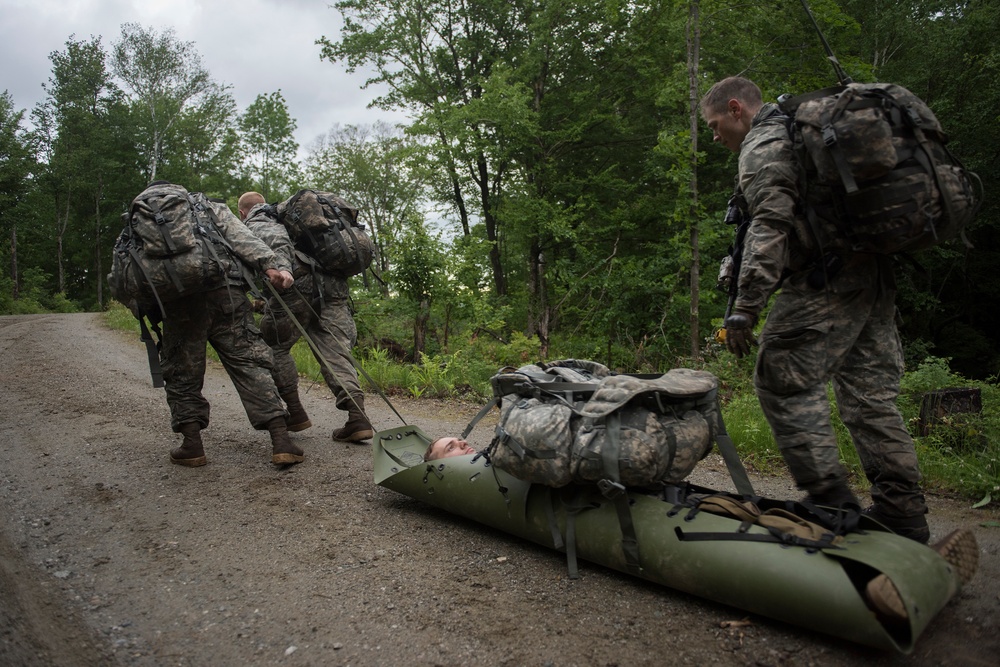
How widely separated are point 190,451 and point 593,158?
14286mm

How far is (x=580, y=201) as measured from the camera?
48.0 ft

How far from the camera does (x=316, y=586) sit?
8.94ft

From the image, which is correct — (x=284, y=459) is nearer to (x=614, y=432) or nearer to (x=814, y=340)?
(x=614, y=432)

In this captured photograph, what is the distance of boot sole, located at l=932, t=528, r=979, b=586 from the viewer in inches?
89.4

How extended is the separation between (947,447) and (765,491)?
49.7 inches

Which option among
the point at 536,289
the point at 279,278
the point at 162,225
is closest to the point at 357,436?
the point at 279,278

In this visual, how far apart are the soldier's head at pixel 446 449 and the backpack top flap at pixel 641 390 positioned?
3.57ft

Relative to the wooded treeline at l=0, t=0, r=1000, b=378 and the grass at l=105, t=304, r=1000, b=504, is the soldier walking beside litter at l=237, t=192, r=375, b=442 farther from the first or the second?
the grass at l=105, t=304, r=1000, b=504

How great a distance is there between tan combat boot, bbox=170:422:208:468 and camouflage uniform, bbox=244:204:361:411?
31.2 inches

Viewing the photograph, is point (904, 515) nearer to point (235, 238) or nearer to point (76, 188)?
point (235, 238)

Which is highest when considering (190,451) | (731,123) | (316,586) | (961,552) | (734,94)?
(734,94)

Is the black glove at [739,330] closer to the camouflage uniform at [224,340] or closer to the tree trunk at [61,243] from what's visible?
the camouflage uniform at [224,340]

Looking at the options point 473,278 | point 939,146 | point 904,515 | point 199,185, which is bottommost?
point 904,515

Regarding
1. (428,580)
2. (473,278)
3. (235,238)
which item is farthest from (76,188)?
(428,580)
